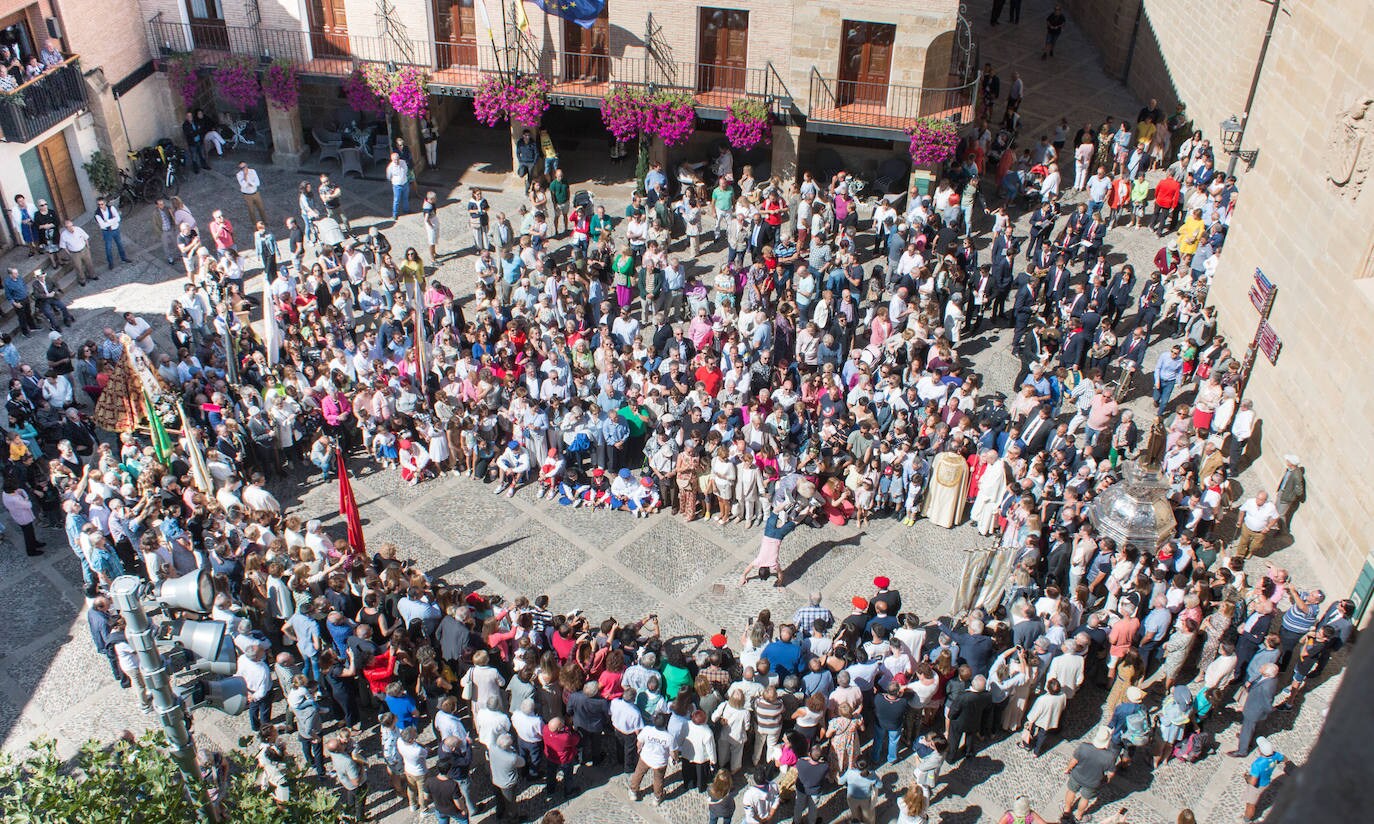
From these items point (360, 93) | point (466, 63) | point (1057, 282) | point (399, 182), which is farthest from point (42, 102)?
point (1057, 282)

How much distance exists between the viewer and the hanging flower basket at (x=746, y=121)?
2516cm

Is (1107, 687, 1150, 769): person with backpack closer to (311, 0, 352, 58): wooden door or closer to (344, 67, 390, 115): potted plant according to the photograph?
(344, 67, 390, 115): potted plant

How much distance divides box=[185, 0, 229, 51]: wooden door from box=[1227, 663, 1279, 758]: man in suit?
24.4 m

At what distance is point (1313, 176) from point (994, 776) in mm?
10357

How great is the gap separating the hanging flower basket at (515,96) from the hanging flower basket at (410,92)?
124cm

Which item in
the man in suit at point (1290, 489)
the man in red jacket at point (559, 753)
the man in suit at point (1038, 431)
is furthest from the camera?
the man in suit at point (1038, 431)

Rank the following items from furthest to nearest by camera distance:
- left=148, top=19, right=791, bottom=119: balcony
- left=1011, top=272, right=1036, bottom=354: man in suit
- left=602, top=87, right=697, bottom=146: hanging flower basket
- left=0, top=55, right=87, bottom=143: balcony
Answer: left=148, top=19, right=791, bottom=119: balcony → left=602, top=87, right=697, bottom=146: hanging flower basket → left=0, top=55, right=87, bottom=143: balcony → left=1011, top=272, right=1036, bottom=354: man in suit

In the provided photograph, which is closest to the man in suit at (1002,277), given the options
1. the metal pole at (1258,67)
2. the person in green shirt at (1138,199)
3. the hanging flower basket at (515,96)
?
the person in green shirt at (1138,199)

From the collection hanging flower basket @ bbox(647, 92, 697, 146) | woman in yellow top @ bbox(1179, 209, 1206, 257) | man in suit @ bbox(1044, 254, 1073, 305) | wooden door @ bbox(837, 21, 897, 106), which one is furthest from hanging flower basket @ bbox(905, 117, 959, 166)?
woman in yellow top @ bbox(1179, 209, 1206, 257)

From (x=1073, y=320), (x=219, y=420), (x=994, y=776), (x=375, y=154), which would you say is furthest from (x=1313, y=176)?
(x=375, y=154)

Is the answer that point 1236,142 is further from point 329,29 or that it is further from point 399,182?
point 329,29

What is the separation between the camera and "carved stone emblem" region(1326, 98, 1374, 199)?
1612 cm

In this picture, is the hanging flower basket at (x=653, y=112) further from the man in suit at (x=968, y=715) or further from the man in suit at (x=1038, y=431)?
the man in suit at (x=968, y=715)

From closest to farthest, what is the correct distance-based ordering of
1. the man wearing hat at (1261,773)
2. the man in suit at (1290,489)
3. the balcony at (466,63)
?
1. the man wearing hat at (1261,773)
2. the man in suit at (1290,489)
3. the balcony at (466,63)
